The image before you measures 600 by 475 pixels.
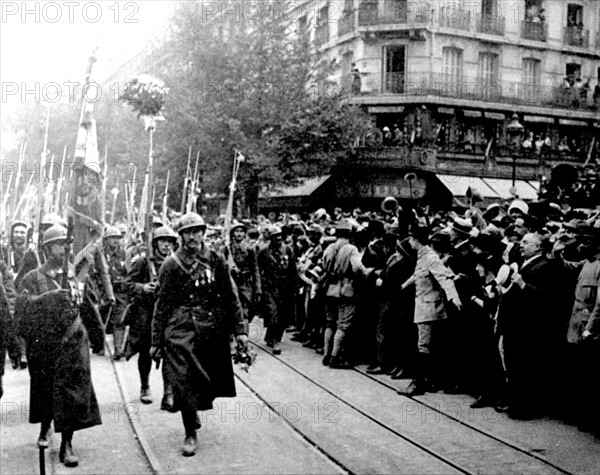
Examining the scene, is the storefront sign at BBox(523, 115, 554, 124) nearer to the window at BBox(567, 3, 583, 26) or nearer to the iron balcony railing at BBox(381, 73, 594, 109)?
the iron balcony railing at BBox(381, 73, 594, 109)

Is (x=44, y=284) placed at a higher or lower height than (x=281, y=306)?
higher

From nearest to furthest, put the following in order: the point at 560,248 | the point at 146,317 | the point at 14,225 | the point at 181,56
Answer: the point at 560,248
the point at 146,317
the point at 14,225
the point at 181,56

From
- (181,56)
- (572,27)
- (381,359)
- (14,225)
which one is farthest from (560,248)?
(572,27)

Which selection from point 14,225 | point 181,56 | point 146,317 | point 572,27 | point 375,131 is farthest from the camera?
point 572,27

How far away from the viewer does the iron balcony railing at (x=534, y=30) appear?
124 feet

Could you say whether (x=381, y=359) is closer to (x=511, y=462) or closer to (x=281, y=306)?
(x=281, y=306)

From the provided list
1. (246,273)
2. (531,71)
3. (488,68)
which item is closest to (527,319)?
(246,273)

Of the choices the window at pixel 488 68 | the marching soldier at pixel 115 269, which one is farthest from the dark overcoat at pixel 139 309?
the window at pixel 488 68

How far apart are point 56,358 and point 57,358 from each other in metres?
0.02

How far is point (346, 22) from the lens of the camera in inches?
1431

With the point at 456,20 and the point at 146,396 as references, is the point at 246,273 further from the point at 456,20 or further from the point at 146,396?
the point at 456,20

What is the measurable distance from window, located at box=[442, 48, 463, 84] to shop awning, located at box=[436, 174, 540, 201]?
4.67 metres

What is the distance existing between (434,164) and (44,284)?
28712 millimetres

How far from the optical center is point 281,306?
534 inches
